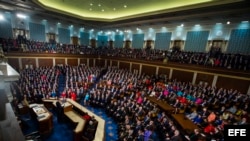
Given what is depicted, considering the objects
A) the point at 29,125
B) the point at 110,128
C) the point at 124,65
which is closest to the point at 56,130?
the point at 29,125

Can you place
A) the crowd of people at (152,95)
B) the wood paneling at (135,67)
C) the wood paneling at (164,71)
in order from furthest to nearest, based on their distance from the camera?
1. the wood paneling at (135,67)
2. the wood paneling at (164,71)
3. the crowd of people at (152,95)

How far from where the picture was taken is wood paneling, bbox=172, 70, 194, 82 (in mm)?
12478

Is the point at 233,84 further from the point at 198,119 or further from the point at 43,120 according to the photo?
the point at 43,120

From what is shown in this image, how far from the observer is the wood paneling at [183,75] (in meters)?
12.5

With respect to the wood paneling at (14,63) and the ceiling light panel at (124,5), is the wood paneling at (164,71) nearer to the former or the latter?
the ceiling light panel at (124,5)

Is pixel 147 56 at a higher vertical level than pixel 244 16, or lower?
lower

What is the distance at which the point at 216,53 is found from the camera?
12.0 m

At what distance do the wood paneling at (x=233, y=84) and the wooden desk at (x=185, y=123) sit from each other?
5.72 m

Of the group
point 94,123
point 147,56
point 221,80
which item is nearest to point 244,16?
point 221,80

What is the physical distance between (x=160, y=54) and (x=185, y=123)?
9.45 metres

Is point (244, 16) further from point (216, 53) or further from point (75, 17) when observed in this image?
point (75, 17)

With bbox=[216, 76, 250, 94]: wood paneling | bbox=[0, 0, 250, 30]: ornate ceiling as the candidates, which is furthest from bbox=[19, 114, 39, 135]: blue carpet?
bbox=[216, 76, 250, 94]: wood paneling

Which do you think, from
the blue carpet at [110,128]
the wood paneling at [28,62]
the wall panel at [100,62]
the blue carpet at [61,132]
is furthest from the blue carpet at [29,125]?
the wall panel at [100,62]

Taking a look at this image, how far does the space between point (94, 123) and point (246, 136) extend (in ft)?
17.0
